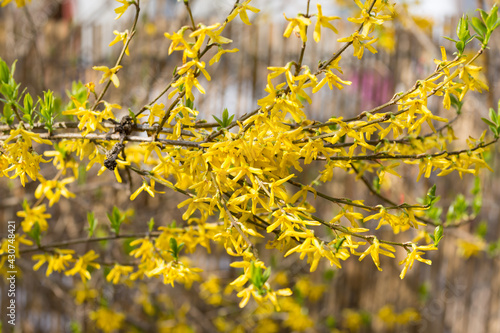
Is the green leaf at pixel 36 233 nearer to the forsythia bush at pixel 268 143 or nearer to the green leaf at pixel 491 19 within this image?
the forsythia bush at pixel 268 143

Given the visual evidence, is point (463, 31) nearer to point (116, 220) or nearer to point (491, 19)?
point (491, 19)

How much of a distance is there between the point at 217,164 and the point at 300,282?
8.40 ft

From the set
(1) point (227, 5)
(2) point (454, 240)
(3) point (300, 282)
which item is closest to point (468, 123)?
(2) point (454, 240)

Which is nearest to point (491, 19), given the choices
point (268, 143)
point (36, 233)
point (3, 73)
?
point (268, 143)

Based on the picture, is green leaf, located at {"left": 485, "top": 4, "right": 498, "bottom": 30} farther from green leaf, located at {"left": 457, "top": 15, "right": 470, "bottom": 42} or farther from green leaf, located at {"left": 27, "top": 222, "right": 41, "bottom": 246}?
green leaf, located at {"left": 27, "top": 222, "right": 41, "bottom": 246}

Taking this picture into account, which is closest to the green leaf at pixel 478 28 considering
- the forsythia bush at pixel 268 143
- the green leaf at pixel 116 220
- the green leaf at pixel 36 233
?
the forsythia bush at pixel 268 143

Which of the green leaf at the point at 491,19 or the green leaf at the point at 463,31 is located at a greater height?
the green leaf at the point at 491,19

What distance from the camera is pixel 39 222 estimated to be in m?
1.47

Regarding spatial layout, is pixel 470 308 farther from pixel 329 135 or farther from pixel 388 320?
pixel 329 135

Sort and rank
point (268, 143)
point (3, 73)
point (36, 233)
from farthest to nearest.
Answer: point (36, 233) → point (3, 73) → point (268, 143)

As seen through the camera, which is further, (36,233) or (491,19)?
(36,233)

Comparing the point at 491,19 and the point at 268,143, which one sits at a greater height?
the point at 491,19

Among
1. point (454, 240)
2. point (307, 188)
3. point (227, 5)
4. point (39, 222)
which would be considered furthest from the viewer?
point (454, 240)

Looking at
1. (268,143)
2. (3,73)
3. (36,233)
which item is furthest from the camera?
(36,233)
